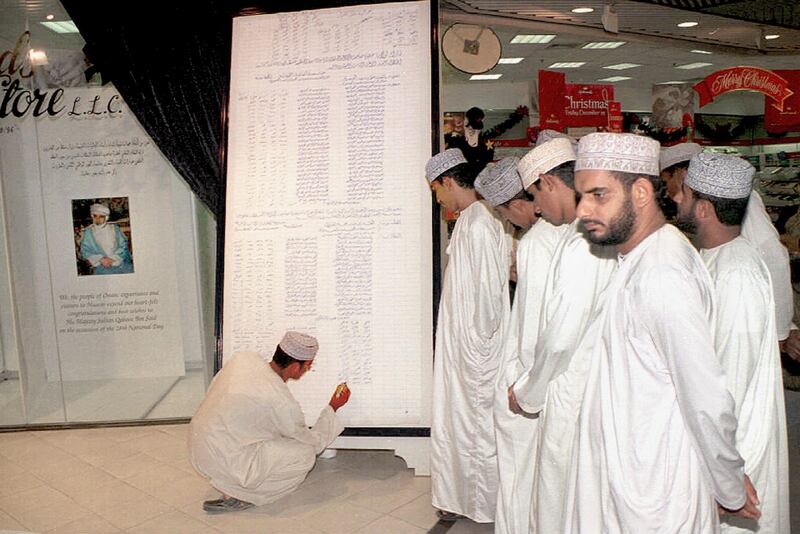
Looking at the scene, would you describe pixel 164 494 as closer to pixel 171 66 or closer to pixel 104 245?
pixel 104 245

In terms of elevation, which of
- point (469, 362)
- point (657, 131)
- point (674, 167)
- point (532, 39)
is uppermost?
point (532, 39)

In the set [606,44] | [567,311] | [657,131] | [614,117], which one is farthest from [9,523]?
[606,44]

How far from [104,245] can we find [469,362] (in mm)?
2835

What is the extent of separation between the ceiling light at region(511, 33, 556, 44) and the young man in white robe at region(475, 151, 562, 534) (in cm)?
580

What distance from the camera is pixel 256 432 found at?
10.9 feet

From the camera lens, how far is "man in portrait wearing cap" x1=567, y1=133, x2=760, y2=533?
1.56 m

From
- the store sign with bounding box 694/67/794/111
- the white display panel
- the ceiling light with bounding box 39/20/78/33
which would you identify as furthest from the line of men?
the store sign with bounding box 694/67/794/111

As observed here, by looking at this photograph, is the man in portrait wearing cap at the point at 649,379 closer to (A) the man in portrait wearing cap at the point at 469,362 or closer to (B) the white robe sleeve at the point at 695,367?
(B) the white robe sleeve at the point at 695,367

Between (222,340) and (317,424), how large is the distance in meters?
0.75

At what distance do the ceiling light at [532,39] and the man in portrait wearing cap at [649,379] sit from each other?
22.2ft

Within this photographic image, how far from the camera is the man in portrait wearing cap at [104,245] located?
4578mm

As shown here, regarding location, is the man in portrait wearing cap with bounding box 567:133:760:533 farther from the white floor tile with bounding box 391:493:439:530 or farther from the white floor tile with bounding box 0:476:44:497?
the white floor tile with bounding box 0:476:44:497

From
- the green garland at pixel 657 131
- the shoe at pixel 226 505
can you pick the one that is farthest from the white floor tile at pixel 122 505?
the green garland at pixel 657 131

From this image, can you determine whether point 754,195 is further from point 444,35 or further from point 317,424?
point 444,35
